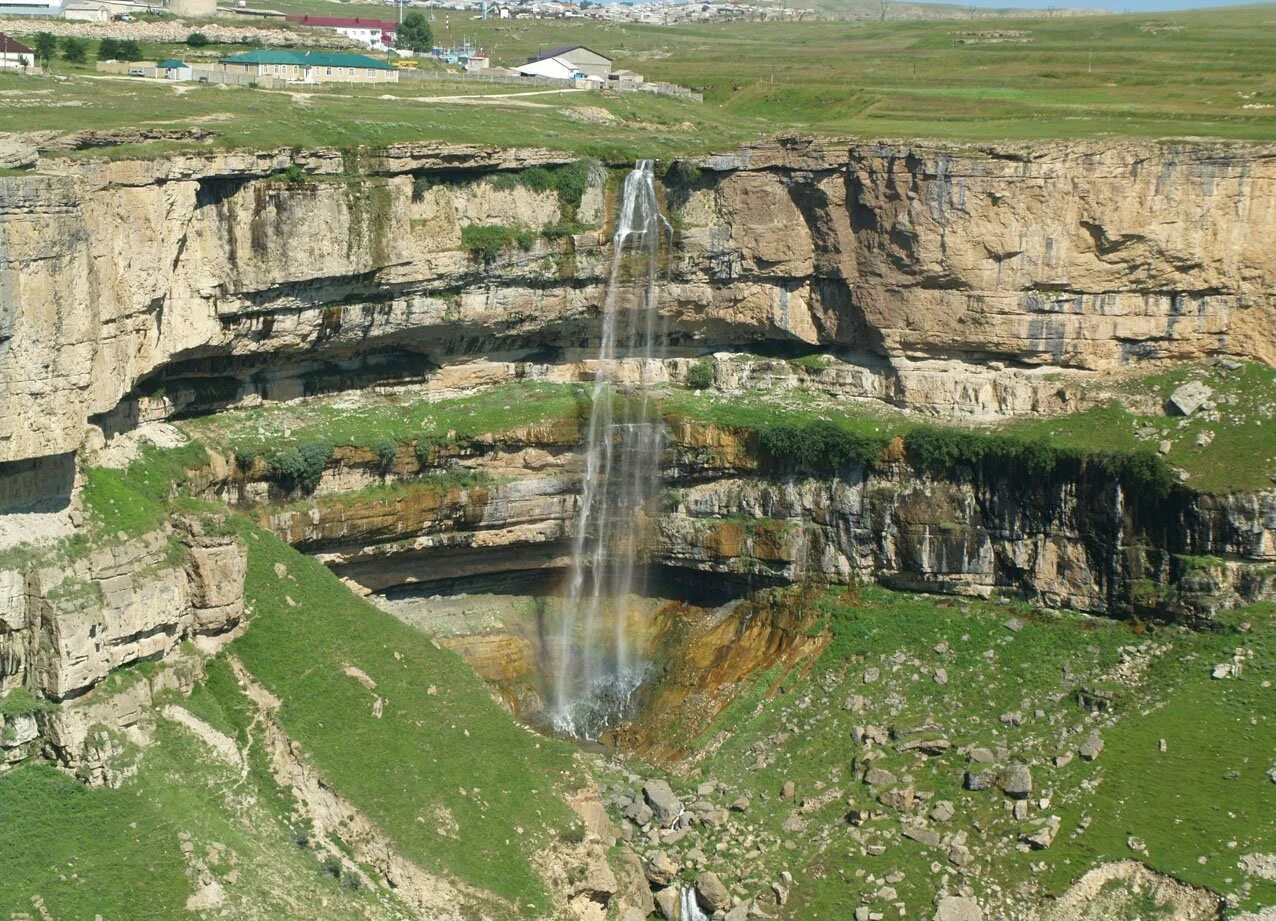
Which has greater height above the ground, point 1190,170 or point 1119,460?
point 1190,170

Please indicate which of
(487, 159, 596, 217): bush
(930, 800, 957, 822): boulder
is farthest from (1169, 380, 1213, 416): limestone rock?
(487, 159, 596, 217): bush

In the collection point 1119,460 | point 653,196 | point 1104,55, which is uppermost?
point 1104,55

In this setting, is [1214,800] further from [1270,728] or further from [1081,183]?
[1081,183]

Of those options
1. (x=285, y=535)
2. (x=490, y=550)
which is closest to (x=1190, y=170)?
(x=490, y=550)

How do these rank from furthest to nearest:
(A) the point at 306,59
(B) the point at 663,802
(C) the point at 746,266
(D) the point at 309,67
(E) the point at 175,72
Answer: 1. (A) the point at 306,59
2. (D) the point at 309,67
3. (E) the point at 175,72
4. (C) the point at 746,266
5. (B) the point at 663,802

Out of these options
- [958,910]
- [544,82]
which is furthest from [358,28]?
[958,910]

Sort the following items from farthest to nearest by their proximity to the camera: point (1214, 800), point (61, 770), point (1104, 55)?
point (1104, 55), point (1214, 800), point (61, 770)

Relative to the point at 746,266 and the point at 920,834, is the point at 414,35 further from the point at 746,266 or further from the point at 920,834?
the point at 920,834
